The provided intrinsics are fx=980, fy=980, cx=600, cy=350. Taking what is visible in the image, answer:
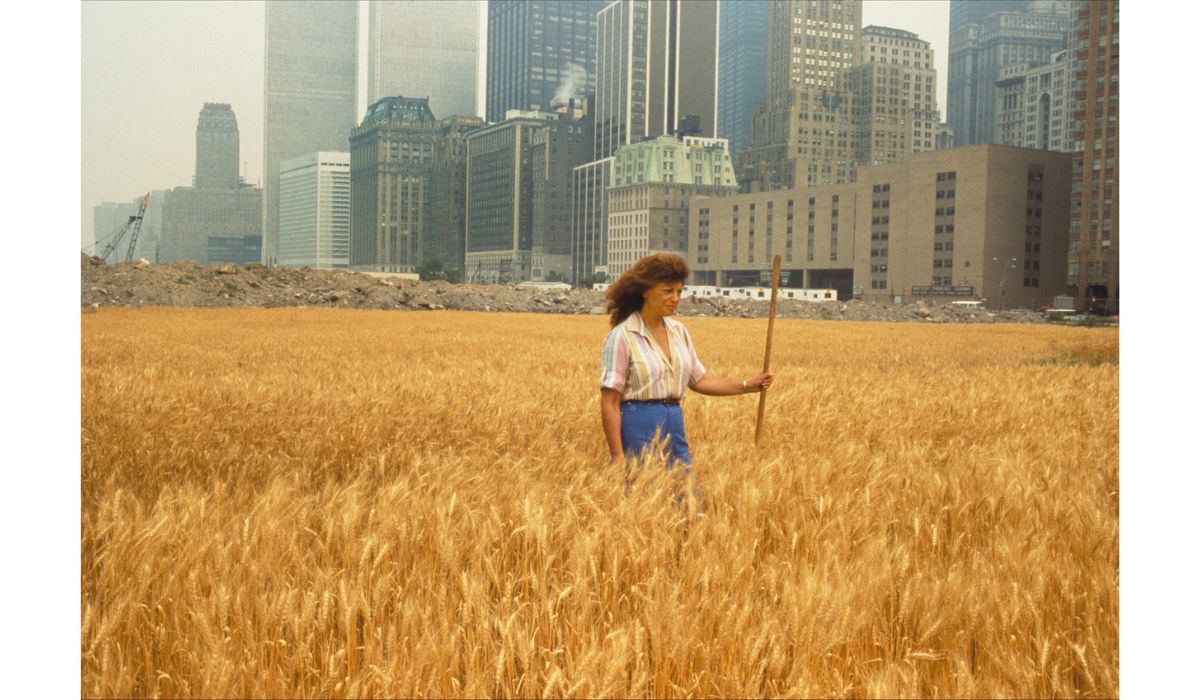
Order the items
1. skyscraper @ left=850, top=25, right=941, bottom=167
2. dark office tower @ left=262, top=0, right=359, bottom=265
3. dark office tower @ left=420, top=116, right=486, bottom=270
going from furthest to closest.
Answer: dark office tower @ left=420, top=116, right=486, bottom=270 → skyscraper @ left=850, top=25, right=941, bottom=167 → dark office tower @ left=262, top=0, right=359, bottom=265

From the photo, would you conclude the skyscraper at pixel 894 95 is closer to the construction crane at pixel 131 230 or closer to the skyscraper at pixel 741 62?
the skyscraper at pixel 741 62

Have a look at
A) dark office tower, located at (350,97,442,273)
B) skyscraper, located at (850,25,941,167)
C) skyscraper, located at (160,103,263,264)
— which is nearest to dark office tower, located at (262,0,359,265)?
skyscraper, located at (160,103,263,264)

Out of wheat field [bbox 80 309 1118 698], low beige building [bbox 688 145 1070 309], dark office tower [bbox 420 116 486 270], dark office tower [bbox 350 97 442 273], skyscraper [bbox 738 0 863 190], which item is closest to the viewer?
wheat field [bbox 80 309 1118 698]

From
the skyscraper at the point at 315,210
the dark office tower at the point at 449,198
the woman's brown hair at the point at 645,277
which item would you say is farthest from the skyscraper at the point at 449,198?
the woman's brown hair at the point at 645,277

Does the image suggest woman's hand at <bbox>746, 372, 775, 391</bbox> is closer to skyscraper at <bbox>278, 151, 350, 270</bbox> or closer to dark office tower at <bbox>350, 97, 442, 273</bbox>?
skyscraper at <bbox>278, 151, 350, 270</bbox>

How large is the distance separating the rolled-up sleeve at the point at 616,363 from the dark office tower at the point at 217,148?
2.76 m

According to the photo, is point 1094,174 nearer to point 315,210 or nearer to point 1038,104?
point 1038,104

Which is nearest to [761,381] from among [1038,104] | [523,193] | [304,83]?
[304,83]

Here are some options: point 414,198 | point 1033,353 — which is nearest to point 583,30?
point 414,198

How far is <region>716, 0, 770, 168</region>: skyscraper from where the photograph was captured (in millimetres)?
10602

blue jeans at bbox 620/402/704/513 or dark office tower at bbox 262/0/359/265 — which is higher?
dark office tower at bbox 262/0/359/265

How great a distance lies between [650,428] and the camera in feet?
14.1

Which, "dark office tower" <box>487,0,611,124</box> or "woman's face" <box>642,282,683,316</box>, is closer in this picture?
"woman's face" <box>642,282,683,316</box>

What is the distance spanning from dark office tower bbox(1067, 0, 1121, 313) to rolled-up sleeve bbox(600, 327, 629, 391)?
400 cm
